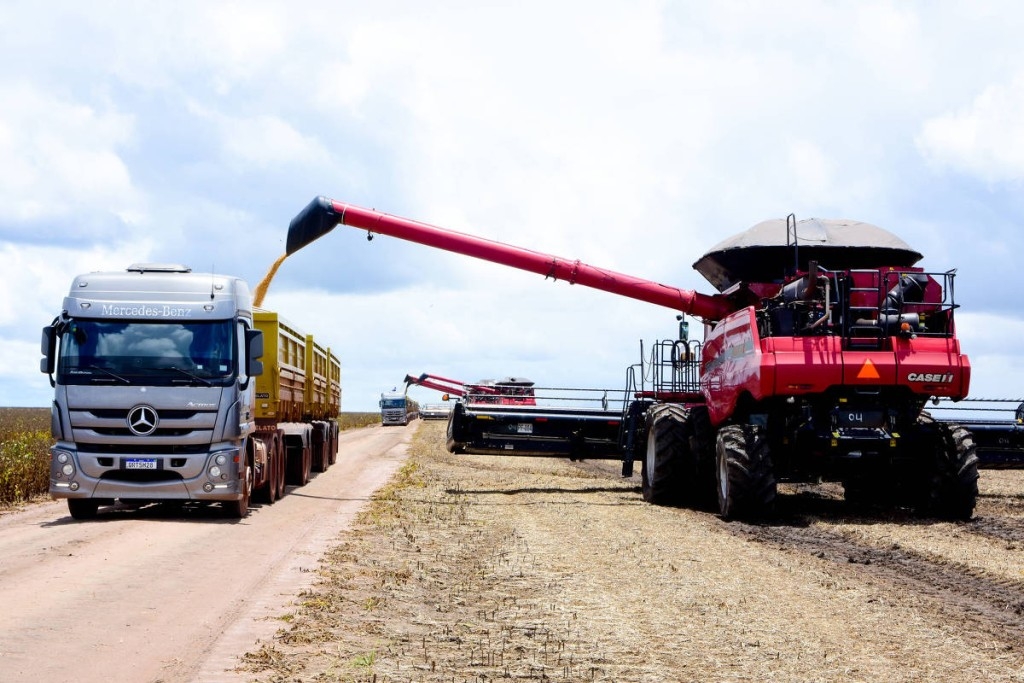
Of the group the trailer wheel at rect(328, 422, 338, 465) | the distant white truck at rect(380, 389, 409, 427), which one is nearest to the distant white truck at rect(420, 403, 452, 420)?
the distant white truck at rect(380, 389, 409, 427)

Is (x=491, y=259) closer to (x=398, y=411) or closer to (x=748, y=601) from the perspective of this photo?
(x=748, y=601)

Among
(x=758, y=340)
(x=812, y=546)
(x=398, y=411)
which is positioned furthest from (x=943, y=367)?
(x=398, y=411)

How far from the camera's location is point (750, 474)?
13.9m

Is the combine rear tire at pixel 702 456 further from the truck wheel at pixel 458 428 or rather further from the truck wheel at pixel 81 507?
the truck wheel at pixel 81 507

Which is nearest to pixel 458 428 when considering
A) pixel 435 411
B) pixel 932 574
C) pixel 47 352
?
pixel 47 352

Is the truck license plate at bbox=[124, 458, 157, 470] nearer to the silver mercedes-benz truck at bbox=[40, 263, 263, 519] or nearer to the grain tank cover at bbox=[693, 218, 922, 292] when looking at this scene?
the silver mercedes-benz truck at bbox=[40, 263, 263, 519]

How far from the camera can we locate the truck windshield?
14016 mm

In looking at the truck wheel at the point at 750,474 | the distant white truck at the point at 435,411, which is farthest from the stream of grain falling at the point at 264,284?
the distant white truck at the point at 435,411

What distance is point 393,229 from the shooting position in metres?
19.9

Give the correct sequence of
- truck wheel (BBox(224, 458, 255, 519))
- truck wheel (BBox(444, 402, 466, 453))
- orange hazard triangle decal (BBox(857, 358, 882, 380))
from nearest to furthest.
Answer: orange hazard triangle decal (BBox(857, 358, 882, 380)) → truck wheel (BBox(224, 458, 255, 519)) → truck wheel (BBox(444, 402, 466, 453))

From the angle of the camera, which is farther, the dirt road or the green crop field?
the green crop field

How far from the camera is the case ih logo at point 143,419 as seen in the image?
45.9 feet

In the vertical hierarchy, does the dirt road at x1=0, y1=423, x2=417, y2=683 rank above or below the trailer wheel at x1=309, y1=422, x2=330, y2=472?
below

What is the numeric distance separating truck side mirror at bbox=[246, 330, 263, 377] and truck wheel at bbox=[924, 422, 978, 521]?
9155 millimetres
